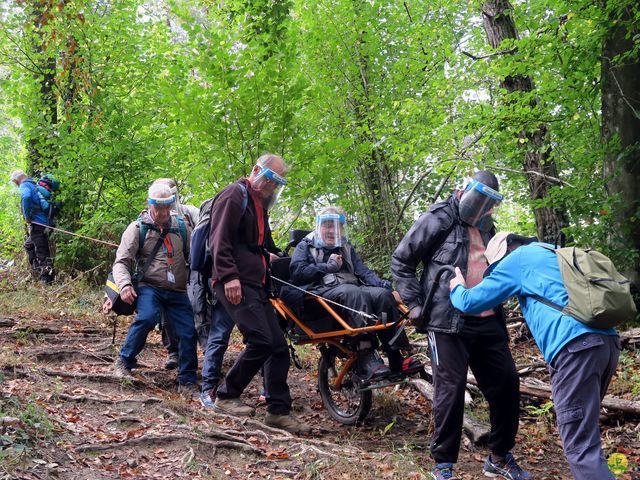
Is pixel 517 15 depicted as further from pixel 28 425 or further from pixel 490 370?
pixel 28 425

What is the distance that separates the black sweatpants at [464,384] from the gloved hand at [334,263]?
2048 mm

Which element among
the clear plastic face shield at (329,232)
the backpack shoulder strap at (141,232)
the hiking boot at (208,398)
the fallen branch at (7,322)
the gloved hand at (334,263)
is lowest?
the hiking boot at (208,398)

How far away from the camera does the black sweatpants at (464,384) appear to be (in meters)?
4.41

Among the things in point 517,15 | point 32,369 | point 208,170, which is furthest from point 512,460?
point 517,15

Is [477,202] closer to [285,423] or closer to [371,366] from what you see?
[371,366]

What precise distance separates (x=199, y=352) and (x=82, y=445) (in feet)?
15.6

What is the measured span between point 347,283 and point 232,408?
1698mm

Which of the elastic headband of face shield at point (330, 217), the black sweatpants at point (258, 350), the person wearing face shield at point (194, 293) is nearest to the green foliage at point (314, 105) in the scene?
the person wearing face shield at point (194, 293)

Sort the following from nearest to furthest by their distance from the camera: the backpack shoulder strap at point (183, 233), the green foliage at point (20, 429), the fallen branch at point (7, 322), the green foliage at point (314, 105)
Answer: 1. the green foliage at point (20, 429)
2. the backpack shoulder strap at point (183, 233)
3. the green foliage at point (314, 105)
4. the fallen branch at point (7, 322)

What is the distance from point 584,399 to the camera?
339 cm

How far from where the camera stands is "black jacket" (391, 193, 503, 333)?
462 cm

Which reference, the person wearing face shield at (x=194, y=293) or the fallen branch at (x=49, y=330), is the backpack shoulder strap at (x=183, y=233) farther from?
the fallen branch at (x=49, y=330)

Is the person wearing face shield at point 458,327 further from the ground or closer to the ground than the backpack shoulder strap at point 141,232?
closer to the ground

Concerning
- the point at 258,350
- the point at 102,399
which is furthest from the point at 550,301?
the point at 102,399
